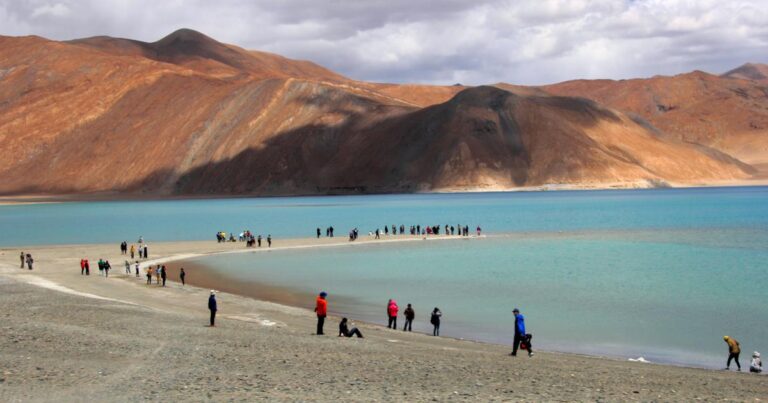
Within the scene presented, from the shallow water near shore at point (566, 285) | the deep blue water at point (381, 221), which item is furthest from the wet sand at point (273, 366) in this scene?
the deep blue water at point (381, 221)

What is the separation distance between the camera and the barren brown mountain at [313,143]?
520 feet

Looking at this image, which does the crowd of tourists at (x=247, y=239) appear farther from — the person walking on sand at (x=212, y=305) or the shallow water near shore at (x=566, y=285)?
the person walking on sand at (x=212, y=305)

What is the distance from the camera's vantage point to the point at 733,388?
649 inches

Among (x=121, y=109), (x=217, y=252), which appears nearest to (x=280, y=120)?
(x=121, y=109)

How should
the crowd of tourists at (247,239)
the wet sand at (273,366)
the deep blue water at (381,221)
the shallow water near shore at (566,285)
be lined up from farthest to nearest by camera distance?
the deep blue water at (381,221) < the crowd of tourists at (247,239) < the shallow water near shore at (566,285) < the wet sand at (273,366)

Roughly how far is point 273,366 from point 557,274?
2474 centimetres

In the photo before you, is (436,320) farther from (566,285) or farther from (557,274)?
(557,274)

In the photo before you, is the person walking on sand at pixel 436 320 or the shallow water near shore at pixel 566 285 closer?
the person walking on sand at pixel 436 320

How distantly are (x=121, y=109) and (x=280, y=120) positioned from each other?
40175 mm

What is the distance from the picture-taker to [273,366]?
17.5m

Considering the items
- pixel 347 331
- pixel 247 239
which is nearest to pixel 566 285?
pixel 347 331

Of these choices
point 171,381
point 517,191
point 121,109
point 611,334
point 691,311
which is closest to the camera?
point 171,381

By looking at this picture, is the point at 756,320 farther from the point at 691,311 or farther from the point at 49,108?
the point at 49,108

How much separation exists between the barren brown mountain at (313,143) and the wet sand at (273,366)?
131204 mm
